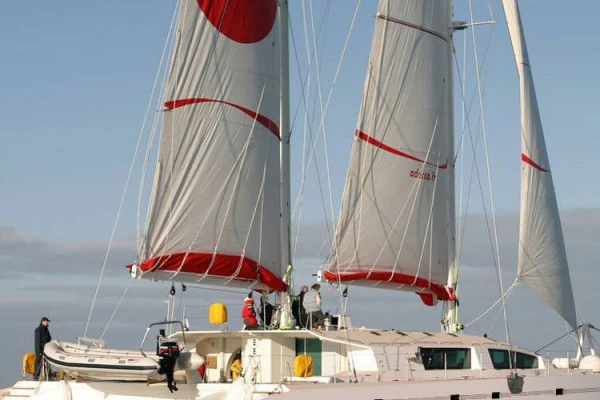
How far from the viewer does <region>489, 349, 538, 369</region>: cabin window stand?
33156 millimetres

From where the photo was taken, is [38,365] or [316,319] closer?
[38,365]

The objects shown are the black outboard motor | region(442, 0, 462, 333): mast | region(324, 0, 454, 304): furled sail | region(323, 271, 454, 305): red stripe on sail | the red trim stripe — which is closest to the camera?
the black outboard motor

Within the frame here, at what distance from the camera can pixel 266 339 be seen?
2939 centimetres

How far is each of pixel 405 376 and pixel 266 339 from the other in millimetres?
3369

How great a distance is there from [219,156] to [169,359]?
6015 millimetres

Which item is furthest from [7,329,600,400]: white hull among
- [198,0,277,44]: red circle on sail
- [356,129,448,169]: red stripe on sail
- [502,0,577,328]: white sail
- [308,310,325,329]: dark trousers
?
[198,0,277,44]: red circle on sail

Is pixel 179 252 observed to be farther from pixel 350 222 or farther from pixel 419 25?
pixel 419 25

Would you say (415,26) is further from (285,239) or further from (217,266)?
(217,266)

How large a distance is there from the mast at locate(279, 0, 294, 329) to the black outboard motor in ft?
17.2

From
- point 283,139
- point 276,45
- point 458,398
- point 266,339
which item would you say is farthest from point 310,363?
point 276,45

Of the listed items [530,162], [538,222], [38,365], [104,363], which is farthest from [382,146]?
[104,363]

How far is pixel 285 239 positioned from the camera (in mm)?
31328

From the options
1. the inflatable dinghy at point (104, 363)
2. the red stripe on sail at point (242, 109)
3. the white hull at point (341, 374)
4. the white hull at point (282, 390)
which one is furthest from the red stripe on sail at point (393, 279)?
the inflatable dinghy at point (104, 363)

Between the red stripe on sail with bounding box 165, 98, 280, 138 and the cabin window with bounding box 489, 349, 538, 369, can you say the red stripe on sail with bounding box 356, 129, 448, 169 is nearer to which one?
the red stripe on sail with bounding box 165, 98, 280, 138
